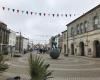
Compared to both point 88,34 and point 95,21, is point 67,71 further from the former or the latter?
point 88,34

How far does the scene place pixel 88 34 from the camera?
52.8 m

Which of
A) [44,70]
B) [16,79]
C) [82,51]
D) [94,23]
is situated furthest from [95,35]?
[44,70]

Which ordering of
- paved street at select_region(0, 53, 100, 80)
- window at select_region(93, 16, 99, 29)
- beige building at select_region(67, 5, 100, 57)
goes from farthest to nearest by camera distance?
beige building at select_region(67, 5, 100, 57) → window at select_region(93, 16, 99, 29) → paved street at select_region(0, 53, 100, 80)

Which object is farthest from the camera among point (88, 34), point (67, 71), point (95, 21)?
point (88, 34)

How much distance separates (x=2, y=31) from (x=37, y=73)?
2844 inches

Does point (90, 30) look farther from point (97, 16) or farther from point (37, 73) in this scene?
point (37, 73)

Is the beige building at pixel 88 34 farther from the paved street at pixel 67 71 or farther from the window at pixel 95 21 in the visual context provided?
the paved street at pixel 67 71

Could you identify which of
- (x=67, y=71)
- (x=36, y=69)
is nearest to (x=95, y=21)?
(x=67, y=71)

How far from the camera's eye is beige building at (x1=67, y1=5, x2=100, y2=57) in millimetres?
47912

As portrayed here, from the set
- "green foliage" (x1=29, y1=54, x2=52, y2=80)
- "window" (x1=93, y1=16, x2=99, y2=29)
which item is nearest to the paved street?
"green foliage" (x1=29, y1=54, x2=52, y2=80)

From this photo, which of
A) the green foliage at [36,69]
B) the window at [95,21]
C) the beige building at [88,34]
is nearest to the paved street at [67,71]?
the green foliage at [36,69]

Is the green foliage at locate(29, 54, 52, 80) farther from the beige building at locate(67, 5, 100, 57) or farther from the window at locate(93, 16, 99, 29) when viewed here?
the window at locate(93, 16, 99, 29)

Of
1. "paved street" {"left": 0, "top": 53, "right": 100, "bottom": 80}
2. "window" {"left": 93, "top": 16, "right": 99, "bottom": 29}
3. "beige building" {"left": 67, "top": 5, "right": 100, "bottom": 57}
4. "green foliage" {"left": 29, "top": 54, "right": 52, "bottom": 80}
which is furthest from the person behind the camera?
"beige building" {"left": 67, "top": 5, "right": 100, "bottom": 57}

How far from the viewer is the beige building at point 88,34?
4791cm
